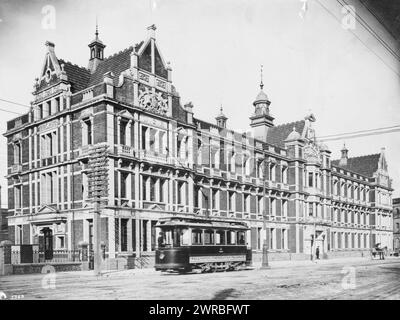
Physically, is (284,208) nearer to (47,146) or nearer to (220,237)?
(220,237)

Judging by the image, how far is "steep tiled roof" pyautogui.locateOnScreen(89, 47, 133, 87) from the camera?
99.4 feet

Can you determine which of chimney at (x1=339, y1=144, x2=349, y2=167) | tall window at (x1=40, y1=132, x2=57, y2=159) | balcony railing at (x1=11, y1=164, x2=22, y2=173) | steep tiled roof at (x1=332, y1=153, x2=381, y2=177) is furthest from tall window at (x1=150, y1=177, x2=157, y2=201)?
chimney at (x1=339, y1=144, x2=349, y2=167)

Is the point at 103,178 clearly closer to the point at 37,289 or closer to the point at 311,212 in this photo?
the point at 37,289

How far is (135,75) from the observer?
29.0m

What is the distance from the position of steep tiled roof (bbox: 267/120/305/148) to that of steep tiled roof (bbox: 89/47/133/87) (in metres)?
22.2

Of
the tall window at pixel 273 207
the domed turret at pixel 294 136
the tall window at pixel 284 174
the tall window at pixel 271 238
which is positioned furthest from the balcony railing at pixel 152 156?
the domed turret at pixel 294 136

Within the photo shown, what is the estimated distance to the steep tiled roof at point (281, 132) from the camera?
49344 millimetres

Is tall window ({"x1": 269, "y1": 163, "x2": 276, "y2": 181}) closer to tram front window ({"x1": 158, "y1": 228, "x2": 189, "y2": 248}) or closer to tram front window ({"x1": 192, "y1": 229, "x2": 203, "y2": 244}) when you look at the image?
tram front window ({"x1": 192, "y1": 229, "x2": 203, "y2": 244})

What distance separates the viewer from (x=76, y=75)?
31984 millimetres

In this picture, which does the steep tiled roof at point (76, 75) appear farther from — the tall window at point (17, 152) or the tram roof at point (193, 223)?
the tram roof at point (193, 223)

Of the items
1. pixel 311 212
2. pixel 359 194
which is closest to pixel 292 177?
pixel 311 212

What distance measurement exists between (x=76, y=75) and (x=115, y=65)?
9.46 ft

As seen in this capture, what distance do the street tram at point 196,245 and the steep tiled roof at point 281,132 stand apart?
2369 cm
